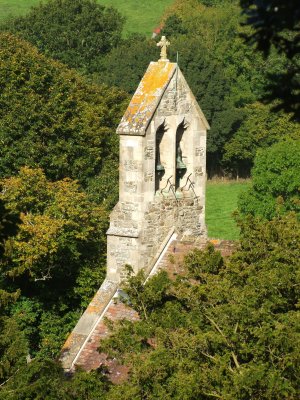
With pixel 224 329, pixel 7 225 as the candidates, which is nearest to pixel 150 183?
pixel 224 329

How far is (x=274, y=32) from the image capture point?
35.3ft

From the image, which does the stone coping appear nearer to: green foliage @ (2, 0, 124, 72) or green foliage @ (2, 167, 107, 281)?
green foliage @ (2, 167, 107, 281)

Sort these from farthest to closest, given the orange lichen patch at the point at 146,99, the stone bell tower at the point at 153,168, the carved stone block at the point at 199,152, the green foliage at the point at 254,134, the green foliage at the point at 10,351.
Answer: the green foliage at the point at 254,134 < the carved stone block at the point at 199,152 < the stone bell tower at the point at 153,168 < the orange lichen patch at the point at 146,99 < the green foliage at the point at 10,351

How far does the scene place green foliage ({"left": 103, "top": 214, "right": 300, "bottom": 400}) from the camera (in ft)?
63.9

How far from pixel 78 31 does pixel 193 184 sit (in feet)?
195

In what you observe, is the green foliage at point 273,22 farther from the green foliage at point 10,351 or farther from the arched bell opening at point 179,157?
the arched bell opening at point 179,157

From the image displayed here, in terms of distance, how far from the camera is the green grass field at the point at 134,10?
106 metres

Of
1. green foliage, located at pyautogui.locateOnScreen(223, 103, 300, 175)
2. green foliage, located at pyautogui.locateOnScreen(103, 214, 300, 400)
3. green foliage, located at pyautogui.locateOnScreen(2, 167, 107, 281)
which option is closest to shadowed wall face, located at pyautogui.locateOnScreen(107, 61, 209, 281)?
green foliage, located at pyautogui.locateOnScreen(103, 214, 300, 400)

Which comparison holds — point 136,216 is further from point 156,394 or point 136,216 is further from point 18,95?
point 18,95

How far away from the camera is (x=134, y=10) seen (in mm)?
109562

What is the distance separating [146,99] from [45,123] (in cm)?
2712

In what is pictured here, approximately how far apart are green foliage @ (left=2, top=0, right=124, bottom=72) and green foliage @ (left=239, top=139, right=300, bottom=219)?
1066 inches

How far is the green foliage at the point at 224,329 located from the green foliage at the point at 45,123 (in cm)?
2861

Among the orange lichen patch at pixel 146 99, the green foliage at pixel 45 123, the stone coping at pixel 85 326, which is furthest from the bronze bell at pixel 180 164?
the green foliage at pixel 45 123
